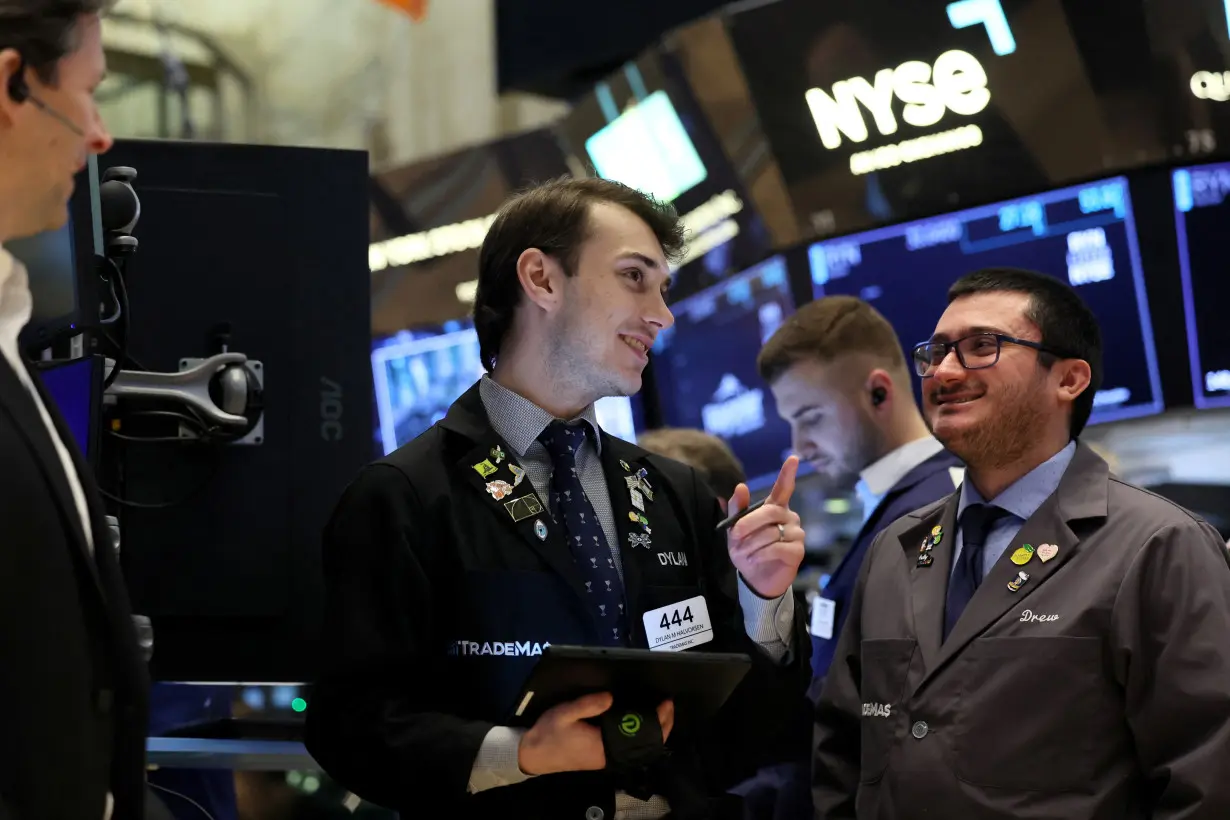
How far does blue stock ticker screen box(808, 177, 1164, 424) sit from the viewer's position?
4504 mm

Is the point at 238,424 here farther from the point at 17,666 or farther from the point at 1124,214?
the point at 1124,214

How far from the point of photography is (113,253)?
95.6 inches

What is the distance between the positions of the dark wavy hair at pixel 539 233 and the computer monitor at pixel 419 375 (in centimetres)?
393

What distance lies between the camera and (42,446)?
142 cm

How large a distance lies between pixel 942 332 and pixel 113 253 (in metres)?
1.54

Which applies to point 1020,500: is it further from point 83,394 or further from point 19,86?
point 19,86

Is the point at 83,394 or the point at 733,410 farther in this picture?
the point at 733,410

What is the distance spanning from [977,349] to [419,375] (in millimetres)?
4206

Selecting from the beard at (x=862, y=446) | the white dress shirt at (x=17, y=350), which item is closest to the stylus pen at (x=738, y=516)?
the white dress shirt at (x=17, y=350)

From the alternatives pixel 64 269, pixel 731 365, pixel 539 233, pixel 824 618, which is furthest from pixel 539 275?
pixel 731 365

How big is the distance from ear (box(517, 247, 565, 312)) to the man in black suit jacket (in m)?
0.90

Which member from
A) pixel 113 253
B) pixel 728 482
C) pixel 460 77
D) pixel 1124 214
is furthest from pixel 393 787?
pixel 460 77

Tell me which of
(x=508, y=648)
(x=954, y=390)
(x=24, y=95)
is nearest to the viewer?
(x=24, y=95)

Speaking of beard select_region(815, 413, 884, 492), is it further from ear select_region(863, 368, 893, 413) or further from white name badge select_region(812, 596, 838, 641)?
white name badge select_region(812, 596, 838, 641)
